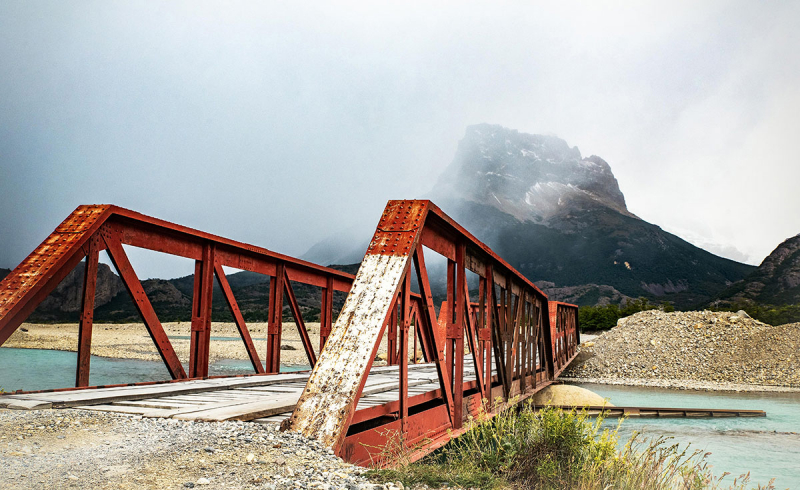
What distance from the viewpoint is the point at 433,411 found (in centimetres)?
485

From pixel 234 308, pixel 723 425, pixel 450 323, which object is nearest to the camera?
pixel 450 323

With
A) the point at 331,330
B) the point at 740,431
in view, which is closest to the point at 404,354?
the point at 331,330

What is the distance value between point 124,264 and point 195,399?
1535 millimetres

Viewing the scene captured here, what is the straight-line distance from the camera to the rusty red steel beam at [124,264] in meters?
4.27

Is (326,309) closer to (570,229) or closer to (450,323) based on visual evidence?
(450,323)

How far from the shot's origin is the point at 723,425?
→ 1287 cm

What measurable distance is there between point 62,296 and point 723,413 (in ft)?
273

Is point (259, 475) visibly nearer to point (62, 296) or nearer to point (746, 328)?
point (746, 328)

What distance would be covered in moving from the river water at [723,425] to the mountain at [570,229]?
8113 cm

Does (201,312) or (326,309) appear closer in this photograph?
(201,312)

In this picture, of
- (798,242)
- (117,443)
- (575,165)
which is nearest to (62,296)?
(117,443)

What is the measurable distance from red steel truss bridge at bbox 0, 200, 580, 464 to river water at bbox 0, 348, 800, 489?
315 centimetres

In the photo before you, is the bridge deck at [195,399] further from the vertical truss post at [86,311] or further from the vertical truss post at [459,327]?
the vertical truss post at [459,327]

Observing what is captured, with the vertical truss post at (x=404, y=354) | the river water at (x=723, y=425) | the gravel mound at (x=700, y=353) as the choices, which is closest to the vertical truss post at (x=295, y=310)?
the vertical truss post at (x=404, y=354)
